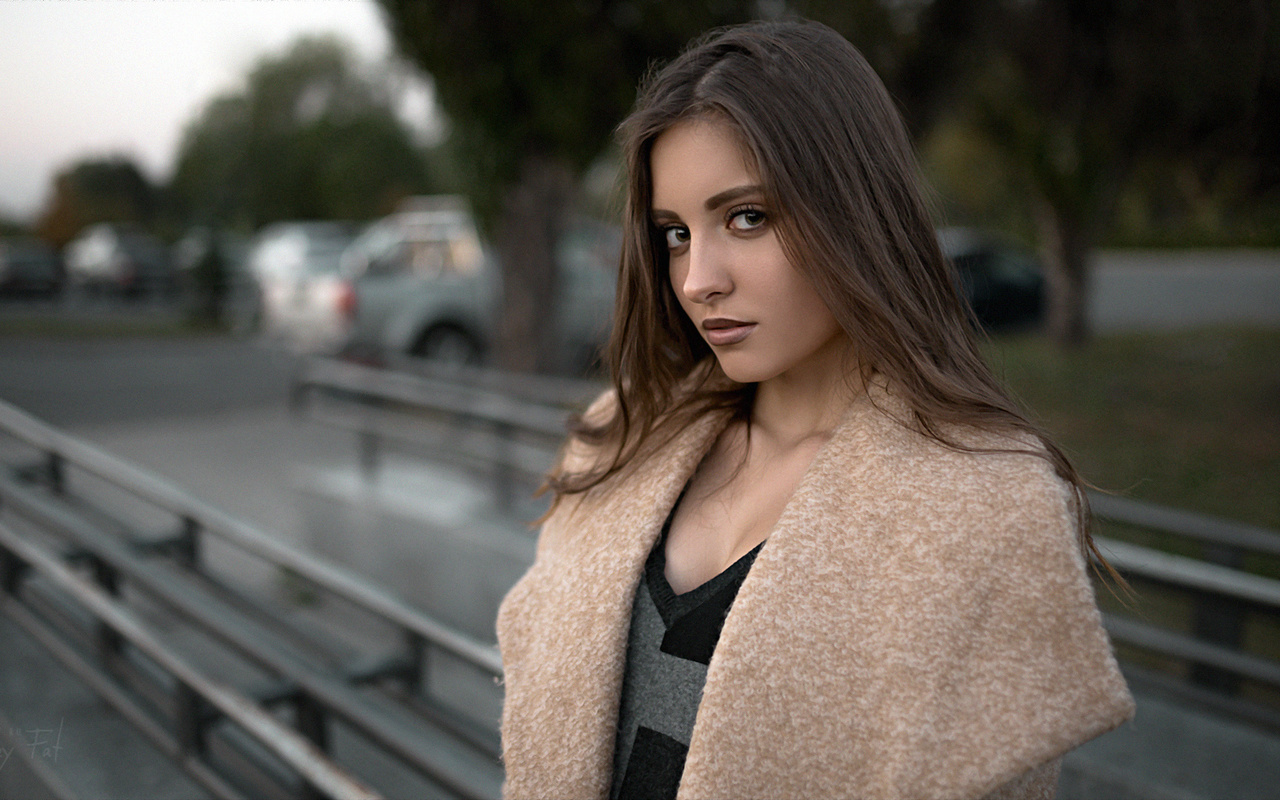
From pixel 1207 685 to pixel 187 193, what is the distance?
35.5 m


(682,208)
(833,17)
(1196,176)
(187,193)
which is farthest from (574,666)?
(187,193)

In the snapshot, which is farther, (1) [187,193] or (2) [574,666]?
(1) [187,193]

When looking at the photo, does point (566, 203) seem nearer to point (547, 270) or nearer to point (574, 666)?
point (547, 270)

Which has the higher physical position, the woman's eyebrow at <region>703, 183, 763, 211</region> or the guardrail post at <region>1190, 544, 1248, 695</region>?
the woman's eyebrow at <region>703, 183, 763, 211</region>

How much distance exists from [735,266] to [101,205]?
27193 mm

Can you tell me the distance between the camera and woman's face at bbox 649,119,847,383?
3.63 ft

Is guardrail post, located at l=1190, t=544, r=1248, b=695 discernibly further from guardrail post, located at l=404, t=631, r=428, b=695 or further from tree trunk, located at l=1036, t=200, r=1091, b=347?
tree trunk, located at l=1036, t=200, r=1091, b=347

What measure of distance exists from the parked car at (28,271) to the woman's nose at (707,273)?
49.8 feet

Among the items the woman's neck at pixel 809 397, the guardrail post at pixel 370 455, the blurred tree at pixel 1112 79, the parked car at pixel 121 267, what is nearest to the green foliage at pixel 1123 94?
the blurred tree at pixel 1112 79

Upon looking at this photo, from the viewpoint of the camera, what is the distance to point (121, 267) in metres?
22.2

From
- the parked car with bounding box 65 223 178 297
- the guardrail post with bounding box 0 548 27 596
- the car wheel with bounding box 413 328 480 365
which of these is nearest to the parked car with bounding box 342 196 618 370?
the car wheel with bounding box 413 328 480 365

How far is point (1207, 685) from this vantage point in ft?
8.45

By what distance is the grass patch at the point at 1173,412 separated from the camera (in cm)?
541

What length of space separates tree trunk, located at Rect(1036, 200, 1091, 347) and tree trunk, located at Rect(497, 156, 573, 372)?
7179mm
